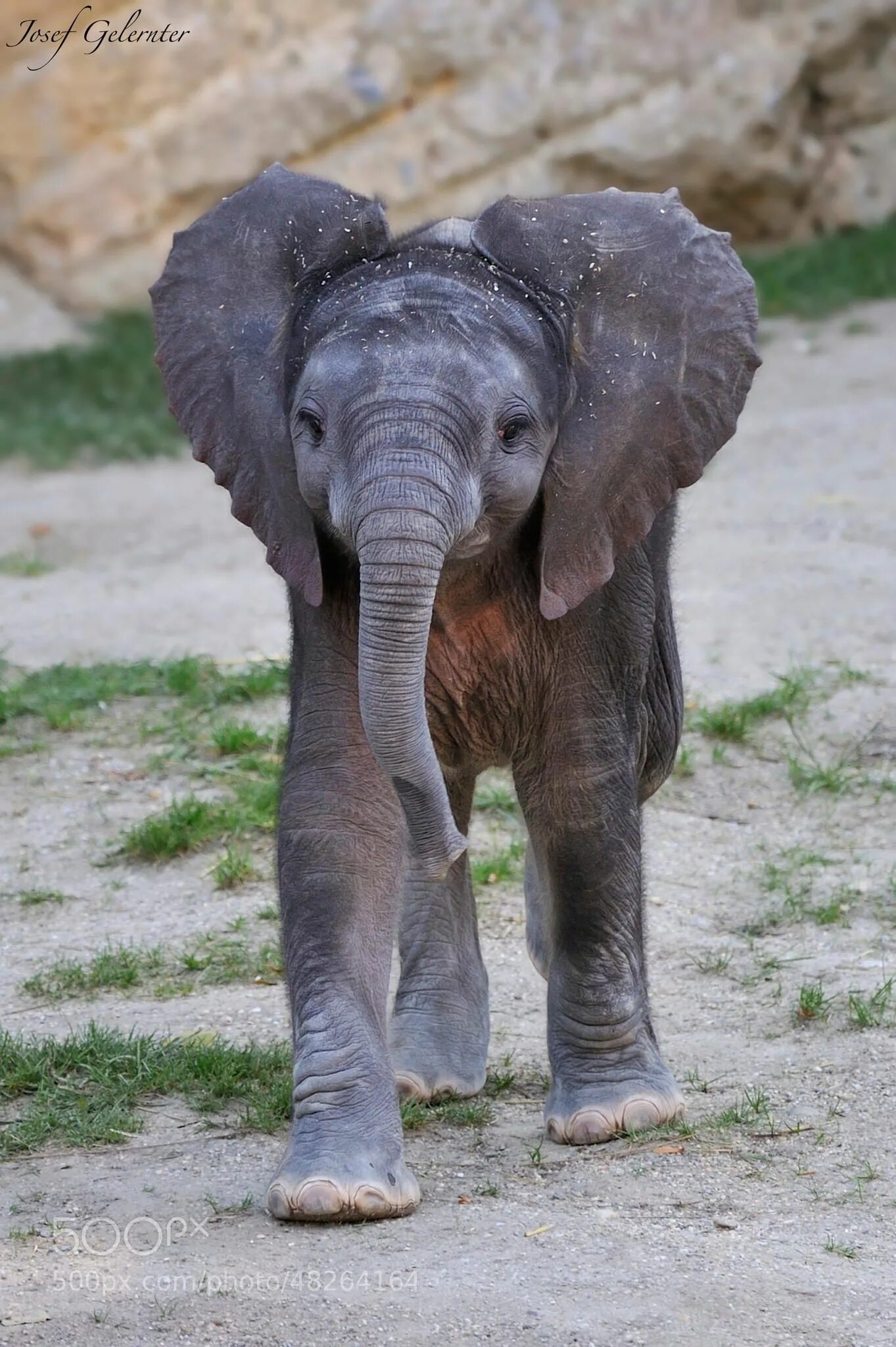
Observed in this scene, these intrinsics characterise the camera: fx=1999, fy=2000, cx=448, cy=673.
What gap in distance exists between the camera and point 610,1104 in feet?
14.7

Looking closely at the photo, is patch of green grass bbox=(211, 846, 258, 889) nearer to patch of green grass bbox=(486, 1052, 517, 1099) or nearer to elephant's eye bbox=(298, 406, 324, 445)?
patch of green grass bbox=(486, 1052, 517, 1099)

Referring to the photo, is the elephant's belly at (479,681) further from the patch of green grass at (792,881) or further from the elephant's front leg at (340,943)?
the patch of green grass at (792,881)

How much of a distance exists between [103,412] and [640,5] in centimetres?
523

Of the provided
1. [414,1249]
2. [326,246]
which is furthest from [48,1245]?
[326,246]

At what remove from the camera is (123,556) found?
1052 cm

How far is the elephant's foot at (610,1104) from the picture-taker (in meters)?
4.47

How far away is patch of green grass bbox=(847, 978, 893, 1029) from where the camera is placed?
197 inches

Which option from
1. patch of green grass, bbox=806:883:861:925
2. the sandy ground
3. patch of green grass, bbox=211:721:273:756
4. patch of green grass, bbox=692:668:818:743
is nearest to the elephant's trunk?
the sandy ground

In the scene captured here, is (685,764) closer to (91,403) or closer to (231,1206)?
(231,1206)

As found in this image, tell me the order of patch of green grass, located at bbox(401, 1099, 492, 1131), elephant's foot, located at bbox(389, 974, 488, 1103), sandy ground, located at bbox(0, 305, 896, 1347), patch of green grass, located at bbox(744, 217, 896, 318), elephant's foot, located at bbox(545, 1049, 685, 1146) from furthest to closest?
patch of green grass, located at bbox(744, 217, 896, 318)
elephant's foot, located at bbox(389, 974, 488, 1103)
patch of green grass, located at bbox(401, 1099, 492, 1131)
elephant's foot, located at bbox(545, 1049, 685, 1146)
sandy ground, located at bbox(0, 305, 896, 1347)

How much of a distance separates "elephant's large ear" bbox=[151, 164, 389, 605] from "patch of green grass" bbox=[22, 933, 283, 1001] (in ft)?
5.95

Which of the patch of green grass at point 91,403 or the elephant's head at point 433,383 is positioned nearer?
the elephant's head at point 433,383

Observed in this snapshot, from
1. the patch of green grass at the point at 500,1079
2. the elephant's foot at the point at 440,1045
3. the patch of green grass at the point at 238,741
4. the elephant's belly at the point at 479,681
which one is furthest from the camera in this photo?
the patch of green grass at the point at 238,741
